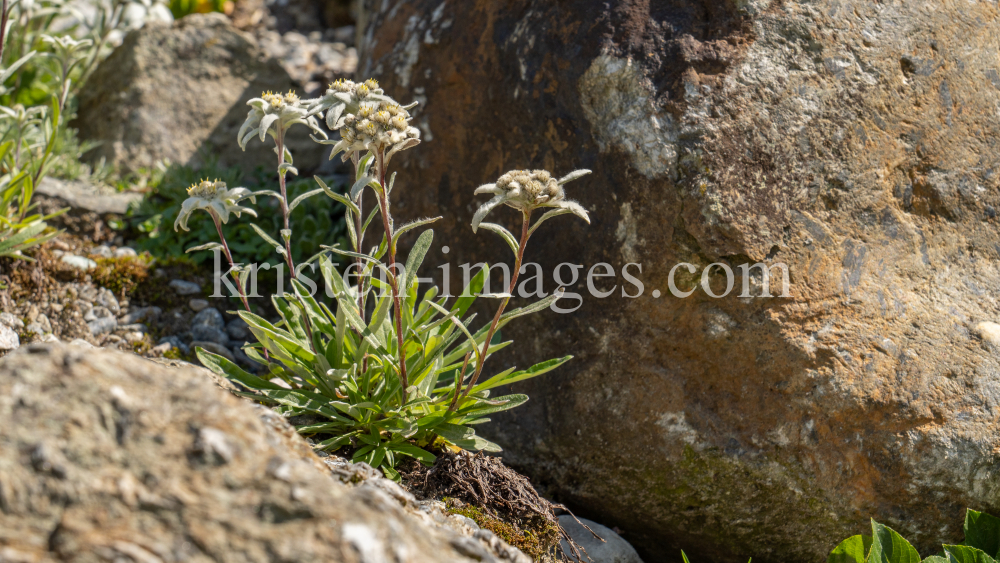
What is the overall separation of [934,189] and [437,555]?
8.87ft

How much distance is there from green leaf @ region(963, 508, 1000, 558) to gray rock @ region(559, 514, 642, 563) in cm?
128

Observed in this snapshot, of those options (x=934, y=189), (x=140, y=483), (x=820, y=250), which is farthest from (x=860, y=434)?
(x=140, y=483)

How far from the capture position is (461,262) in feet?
11.2

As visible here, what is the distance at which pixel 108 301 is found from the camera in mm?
3635

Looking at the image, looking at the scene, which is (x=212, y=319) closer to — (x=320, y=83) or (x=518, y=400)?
(x=518, y=400)

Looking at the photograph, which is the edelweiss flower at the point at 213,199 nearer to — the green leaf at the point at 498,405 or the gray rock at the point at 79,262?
the green leaf at the point at 498,405

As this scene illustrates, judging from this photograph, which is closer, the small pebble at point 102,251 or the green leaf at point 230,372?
the green leaf at point 230,372

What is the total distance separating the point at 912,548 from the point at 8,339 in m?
3.78

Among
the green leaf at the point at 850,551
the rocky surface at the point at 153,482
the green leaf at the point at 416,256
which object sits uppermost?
the green leaf at the point at 416,256

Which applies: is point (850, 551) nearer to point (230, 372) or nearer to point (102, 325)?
point (230, 372)

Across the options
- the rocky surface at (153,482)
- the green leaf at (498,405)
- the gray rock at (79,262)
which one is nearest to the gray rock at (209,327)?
the gray rock at (79,262)

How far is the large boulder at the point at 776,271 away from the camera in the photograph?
9.03 ft

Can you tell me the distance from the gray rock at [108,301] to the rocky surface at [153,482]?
7.50 feet

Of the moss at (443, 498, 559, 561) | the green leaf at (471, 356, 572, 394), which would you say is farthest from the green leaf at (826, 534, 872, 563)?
the green leaf at (471, 356, 572, 394)
